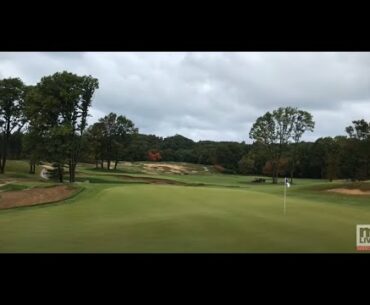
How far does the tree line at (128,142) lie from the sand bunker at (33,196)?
943cm

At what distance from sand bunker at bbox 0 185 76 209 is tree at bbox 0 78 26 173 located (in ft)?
55.0

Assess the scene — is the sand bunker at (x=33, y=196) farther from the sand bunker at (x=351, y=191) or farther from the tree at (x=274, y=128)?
the tree at (x=274, y=128)

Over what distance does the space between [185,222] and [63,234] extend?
134 inches

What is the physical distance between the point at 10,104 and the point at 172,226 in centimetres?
3146

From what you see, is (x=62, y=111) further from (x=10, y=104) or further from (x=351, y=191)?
(x=351, y=191)

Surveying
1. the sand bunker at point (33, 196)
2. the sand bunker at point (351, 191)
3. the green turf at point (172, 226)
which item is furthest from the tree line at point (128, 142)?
the sand bunker at point (351, 191)

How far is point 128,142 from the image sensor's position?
39250mm

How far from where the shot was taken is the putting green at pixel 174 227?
985cm

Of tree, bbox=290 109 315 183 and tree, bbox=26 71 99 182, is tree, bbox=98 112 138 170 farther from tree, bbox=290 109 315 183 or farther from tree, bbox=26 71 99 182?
tree, bbox=290 109 315 183
